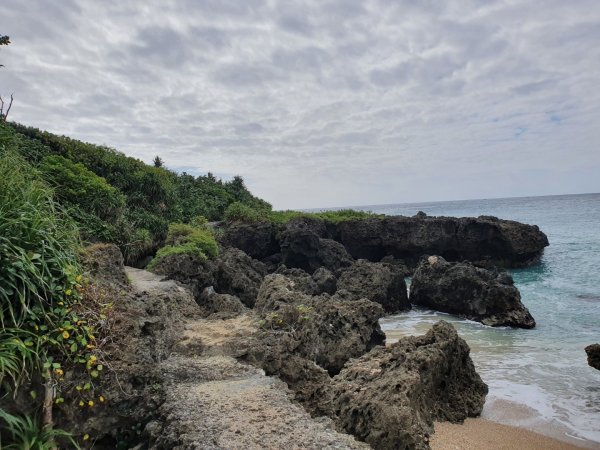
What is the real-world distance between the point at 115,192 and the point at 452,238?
20230 mm

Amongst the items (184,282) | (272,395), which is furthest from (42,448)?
(184,282)

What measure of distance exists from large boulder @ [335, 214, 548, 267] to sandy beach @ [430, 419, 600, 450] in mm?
21500

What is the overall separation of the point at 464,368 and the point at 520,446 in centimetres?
140

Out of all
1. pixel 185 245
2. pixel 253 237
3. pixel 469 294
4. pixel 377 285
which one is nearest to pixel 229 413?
pixel 185 245

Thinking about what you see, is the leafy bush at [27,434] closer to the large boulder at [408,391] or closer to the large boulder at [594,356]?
the large boulder at [408,391]

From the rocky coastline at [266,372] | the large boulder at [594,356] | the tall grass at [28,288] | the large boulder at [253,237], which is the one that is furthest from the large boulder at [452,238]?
the tall grass at [28,288]

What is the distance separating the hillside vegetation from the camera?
1541 centimetres

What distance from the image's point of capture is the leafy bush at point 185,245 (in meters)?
13.5

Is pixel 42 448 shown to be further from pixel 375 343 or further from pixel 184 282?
pixel 184 282

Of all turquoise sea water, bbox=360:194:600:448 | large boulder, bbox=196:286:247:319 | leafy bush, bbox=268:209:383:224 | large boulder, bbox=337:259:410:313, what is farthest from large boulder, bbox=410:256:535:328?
leafy bush, bbox=268:209:383:224

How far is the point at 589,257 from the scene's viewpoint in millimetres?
29828

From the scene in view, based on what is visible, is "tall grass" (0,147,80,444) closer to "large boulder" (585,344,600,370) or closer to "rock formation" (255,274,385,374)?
"rock formation" (255,274,385,374)

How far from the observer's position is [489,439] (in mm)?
6504

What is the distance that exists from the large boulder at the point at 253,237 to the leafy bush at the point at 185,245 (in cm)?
637
